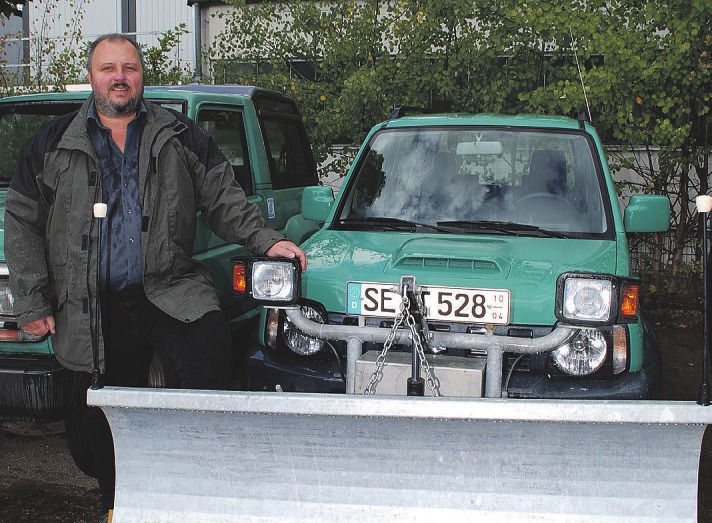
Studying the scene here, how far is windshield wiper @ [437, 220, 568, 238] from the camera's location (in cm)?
414

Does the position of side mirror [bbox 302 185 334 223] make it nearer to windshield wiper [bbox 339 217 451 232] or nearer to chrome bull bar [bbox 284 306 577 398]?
windshield wiper [bbox 339 217 451 232]

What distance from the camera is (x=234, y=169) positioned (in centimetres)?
549

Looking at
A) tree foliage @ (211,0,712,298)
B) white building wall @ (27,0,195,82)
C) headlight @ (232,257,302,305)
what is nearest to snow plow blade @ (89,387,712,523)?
headlight @ (232,257,302,305)

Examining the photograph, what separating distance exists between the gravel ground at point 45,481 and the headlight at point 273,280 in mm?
1519

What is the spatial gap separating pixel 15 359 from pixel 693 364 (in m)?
5.27

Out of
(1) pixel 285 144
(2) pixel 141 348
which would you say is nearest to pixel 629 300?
(2) pixel 141 348

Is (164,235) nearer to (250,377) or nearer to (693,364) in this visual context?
(250,377)

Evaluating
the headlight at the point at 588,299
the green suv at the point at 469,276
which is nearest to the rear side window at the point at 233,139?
the green suv at the point at 469,276

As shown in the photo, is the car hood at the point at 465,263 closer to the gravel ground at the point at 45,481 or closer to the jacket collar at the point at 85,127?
the jacket collar at the point at 85,127

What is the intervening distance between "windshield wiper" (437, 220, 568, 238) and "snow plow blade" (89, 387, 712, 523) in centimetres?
153

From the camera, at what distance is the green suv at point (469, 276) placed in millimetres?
3133

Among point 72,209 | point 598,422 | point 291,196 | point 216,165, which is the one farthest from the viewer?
point 291,196

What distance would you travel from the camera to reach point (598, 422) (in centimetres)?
264

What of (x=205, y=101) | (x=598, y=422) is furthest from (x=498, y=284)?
(x=205, y=101)
